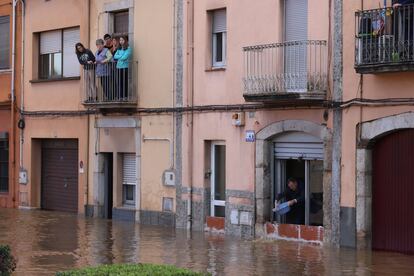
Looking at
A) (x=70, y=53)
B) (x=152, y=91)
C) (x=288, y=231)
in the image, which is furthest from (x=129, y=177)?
(x=288, y=231)

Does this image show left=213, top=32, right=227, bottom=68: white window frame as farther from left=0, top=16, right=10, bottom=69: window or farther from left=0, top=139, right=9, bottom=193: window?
left=0, top=139, right=9, bottom=193: window

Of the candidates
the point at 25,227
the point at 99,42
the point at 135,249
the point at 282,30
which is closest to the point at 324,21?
the point at 282,30

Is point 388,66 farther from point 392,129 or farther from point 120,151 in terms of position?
point 120,151

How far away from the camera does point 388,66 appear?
16.6m

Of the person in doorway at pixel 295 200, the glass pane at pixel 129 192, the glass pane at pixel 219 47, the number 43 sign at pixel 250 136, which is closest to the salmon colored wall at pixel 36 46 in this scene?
the glass pane at pixel 129 192

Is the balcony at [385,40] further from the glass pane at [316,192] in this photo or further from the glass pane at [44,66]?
the glass pane at [44,66]

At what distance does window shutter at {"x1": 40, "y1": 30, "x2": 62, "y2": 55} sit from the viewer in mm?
26594

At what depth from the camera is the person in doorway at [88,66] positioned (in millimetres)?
24086

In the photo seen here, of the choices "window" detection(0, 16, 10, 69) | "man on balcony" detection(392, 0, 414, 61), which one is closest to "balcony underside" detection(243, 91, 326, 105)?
"man on balcony" detection(392, 0, 414, 61)

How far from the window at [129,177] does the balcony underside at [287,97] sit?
5627mm

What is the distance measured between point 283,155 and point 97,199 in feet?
22.8

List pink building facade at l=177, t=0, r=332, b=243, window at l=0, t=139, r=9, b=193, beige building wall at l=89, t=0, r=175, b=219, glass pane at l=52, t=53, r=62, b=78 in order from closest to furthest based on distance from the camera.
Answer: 1. pink building facade at l=177, t=0, r=332, b=243
2. beige building wall at l=89, t=0, r=175, b=219
3. glass pane at l=52, t=53, r=62, b=78
4. window at l=0, t=139, r=9, b=193

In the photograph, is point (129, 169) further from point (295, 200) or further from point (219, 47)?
point (295, 200)

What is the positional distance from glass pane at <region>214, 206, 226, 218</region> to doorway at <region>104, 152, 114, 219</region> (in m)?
4.22
